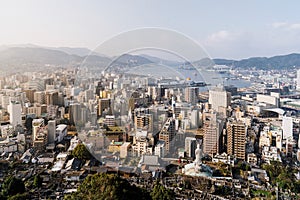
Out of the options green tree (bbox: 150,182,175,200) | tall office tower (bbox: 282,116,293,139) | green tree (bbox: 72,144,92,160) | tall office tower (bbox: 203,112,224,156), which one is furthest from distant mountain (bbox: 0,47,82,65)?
green tree (bbox: 150,182,175,200)

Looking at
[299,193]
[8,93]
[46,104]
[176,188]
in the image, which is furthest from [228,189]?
[8,93]

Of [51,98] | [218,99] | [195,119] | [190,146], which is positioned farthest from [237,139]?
[51,98]

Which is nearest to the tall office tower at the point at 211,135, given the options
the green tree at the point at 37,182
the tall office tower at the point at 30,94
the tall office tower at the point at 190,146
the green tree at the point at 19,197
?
the tall office tower at the point at 190,146

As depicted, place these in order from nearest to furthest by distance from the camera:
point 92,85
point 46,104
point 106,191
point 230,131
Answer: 1. point 106,191
2. point 230,131
3. point 92,85
4. point 46,104

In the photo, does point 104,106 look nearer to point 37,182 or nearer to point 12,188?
point 37,182

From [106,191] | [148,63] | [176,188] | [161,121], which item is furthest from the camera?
[161,121]

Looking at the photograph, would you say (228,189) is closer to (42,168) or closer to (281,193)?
(281,193)
